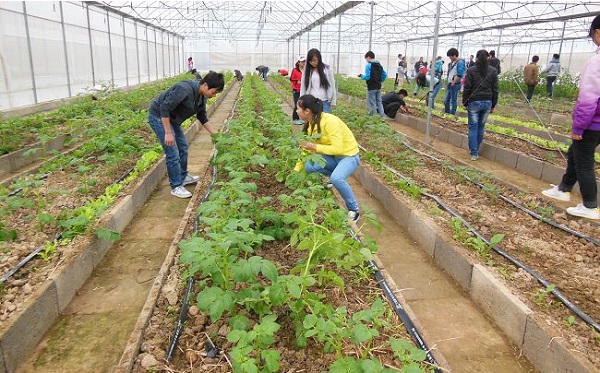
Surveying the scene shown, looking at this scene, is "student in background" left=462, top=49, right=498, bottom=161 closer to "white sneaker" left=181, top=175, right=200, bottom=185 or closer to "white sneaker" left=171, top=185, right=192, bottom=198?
"white sneaker" left=181, top=175, right=200, bottom=185

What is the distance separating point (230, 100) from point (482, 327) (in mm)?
15152

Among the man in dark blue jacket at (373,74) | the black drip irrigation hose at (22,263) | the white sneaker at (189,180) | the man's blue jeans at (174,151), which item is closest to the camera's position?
the black drip irrigation hose at (22,263)

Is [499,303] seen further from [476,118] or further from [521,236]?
[476,118]

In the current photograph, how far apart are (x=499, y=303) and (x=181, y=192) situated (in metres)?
3.54

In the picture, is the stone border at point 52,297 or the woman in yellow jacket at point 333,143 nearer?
the stone border at point 52,297

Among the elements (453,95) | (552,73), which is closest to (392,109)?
(453,95)

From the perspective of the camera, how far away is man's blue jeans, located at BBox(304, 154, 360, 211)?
13.6ft

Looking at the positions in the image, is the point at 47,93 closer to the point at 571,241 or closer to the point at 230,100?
the point at 230,100

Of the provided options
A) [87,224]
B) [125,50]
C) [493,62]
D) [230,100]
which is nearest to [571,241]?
[87,224]

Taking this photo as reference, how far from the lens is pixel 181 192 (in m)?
5.05

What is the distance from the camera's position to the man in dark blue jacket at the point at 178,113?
4.40 m

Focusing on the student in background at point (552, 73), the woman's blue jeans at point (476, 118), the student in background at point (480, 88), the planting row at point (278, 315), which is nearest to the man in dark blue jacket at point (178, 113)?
the planting row at point (278, 315)

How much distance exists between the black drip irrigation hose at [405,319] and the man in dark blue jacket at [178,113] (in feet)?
7.94

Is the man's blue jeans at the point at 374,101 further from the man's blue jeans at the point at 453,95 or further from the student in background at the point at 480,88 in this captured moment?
the student in background at the point at 480,88
